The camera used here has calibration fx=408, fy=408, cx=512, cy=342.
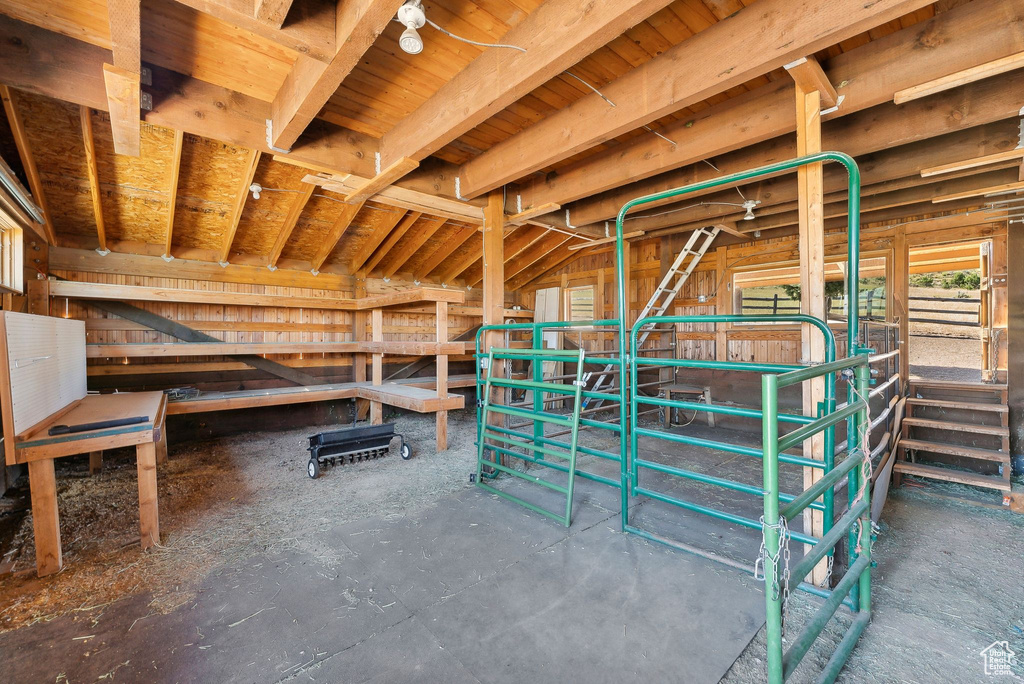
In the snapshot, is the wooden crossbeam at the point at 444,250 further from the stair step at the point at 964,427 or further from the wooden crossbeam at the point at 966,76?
the stair step at the point at 964,427

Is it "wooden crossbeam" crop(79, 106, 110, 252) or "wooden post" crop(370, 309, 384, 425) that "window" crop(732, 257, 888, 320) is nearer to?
"wooden post" crop(370, 309, 384, 425)

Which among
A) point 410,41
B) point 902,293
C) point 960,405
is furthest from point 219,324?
point 902,293

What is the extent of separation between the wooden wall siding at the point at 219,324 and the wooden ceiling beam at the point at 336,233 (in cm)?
53

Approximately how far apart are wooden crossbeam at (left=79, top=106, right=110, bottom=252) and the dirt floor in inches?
91.7

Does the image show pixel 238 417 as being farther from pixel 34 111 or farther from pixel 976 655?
pixel 976 655

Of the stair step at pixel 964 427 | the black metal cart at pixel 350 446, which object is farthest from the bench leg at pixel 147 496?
the stair step at pixel 964 427

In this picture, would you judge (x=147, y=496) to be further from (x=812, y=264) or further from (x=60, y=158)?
(x=812, y=264)

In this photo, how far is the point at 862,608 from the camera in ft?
5.86

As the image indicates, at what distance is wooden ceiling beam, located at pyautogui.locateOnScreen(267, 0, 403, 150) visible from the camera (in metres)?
1.62

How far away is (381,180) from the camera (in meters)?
3.20

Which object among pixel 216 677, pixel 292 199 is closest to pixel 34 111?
pixel 292 199

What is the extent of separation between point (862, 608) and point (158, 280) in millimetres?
6775

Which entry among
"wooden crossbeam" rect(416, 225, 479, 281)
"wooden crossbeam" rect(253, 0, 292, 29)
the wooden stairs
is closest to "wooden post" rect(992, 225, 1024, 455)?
the wooden stairs

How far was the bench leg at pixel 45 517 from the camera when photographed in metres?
2.02
